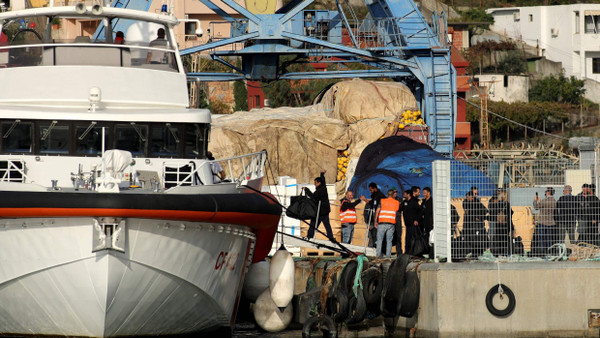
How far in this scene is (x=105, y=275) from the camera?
12117 millimetres

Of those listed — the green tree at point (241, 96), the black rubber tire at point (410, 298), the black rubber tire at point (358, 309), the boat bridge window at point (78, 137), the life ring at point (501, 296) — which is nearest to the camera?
the life ring at point (501, 296)

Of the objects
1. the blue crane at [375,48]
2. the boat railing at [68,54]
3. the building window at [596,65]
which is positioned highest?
the building window at [596,65]

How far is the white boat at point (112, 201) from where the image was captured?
1198 cm

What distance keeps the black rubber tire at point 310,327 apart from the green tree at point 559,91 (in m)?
40.2

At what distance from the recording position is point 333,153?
2941 centimetres

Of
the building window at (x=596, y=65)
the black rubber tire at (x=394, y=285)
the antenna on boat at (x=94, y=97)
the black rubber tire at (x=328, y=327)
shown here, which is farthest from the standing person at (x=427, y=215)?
the building window at (x=596, y=65)

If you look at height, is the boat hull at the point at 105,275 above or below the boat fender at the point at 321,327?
above

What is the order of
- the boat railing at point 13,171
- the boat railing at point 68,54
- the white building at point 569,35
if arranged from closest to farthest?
the boat railing at point 13,171, the boat railing at point 68,54, the white building at point 569,35

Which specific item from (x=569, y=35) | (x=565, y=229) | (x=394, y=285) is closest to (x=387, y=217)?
(x=394, y=285)

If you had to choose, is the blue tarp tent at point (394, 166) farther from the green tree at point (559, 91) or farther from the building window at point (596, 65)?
Answer: the building window at point (596, 65)

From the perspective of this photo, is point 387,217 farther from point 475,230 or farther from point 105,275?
point 105,275

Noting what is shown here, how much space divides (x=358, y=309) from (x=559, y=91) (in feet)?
131

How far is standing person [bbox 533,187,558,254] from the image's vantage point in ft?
46.6

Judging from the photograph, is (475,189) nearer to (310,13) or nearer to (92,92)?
(92,92)
